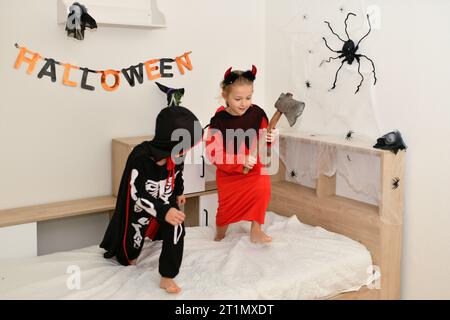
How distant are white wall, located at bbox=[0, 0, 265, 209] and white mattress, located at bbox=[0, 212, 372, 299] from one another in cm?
52

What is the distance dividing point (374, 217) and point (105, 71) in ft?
5.45

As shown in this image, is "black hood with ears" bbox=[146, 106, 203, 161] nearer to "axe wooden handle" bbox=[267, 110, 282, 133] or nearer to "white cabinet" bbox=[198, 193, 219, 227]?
"axe wooden handle" bbox=[267, 110, 282, 133]

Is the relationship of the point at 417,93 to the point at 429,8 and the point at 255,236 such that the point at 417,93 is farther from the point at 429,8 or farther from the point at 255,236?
the point at 255,236

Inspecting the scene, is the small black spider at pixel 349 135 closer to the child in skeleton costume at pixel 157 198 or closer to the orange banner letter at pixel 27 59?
the child in skeleton costume at pixel 157 198

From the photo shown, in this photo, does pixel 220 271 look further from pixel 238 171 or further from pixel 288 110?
pixel 288 110

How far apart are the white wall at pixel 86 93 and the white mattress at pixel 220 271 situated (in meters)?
0.52

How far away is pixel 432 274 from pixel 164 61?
1.90 m

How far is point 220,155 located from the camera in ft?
9.23

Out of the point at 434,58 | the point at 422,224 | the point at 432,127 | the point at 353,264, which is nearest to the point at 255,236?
the point at 353,264

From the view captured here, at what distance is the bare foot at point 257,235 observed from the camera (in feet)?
9.09

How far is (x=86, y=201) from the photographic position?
303cm

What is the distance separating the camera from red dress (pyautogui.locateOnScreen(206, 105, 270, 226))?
2.80 m

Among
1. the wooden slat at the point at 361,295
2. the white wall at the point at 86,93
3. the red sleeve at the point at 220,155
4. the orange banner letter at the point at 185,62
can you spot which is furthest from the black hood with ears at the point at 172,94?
the wooden slat at the point at 361,295
